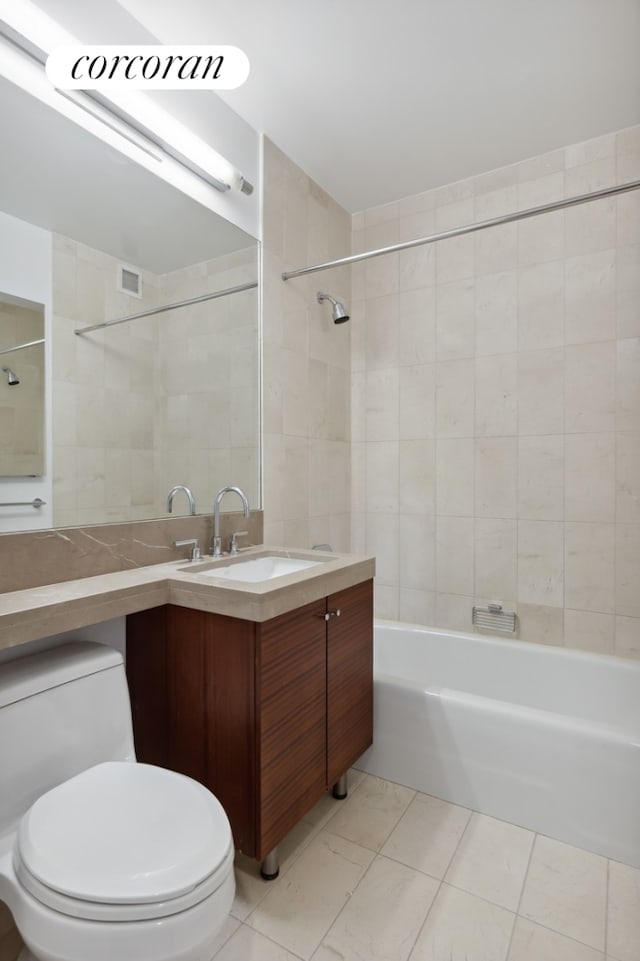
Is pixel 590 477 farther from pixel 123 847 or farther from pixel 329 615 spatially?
pixel 123 847

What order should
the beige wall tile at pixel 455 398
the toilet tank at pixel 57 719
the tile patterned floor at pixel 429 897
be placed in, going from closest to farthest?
the toilet tank at pixel 57 719 → the tile patterned floor at pixel 429 897 → the beige wall tile at pixel 455 398

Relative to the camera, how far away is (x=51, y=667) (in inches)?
48.7

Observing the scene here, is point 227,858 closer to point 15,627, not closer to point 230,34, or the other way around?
point 15,627

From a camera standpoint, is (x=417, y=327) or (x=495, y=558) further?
(x=417, y=327)

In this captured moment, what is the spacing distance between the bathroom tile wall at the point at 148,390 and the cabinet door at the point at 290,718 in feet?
2.16

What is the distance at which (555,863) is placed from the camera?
1477 millimetres

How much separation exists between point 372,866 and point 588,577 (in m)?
1.44

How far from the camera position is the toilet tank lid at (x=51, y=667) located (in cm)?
115

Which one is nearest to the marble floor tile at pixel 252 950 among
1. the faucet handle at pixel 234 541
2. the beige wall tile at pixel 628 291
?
the faucet handle at pixel 234 541

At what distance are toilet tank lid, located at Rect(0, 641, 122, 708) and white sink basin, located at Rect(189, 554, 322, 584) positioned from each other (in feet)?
1.67

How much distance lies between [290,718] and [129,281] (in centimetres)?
146

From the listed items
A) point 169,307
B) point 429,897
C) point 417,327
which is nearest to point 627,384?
point 417,327

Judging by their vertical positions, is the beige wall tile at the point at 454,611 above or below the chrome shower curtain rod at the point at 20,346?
below

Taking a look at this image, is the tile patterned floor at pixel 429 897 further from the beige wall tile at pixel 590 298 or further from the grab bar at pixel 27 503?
the beige wall tile at pixel 590 298
